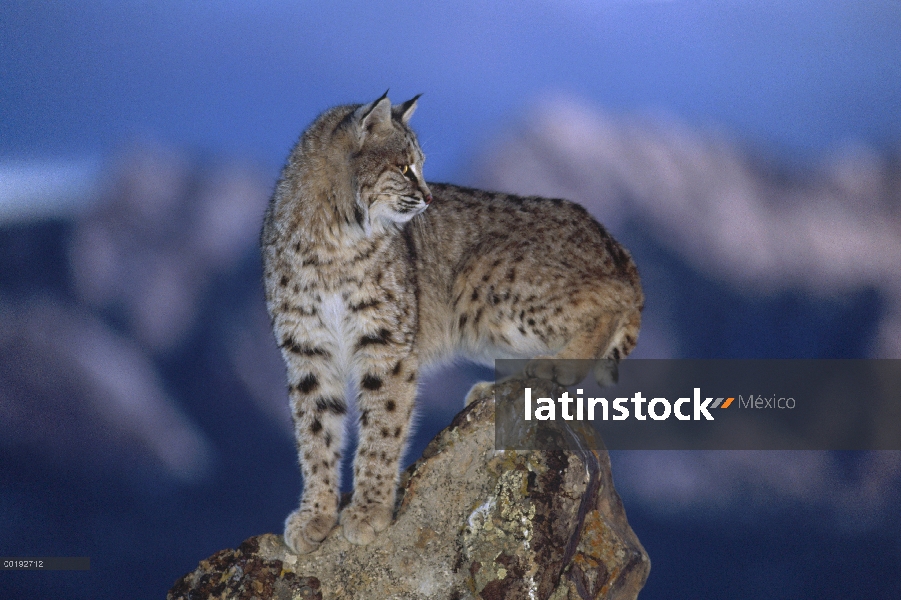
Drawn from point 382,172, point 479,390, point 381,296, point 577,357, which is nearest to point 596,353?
point 577,357

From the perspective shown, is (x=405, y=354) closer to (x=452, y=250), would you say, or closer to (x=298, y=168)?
(x=452, y=250)

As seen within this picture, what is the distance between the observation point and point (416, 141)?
16.7 feet

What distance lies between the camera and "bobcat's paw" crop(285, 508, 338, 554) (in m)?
4.76

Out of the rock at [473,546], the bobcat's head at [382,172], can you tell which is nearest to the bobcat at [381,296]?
the bobcat's head at [382,172]

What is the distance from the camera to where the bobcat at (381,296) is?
487 centimetres

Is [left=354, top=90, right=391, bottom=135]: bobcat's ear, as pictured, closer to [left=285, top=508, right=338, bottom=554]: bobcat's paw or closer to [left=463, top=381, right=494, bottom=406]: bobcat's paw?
[left=463, top=381, right=494, bottom=406]: bobcat's paw

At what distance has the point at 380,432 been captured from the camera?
4.88 meters

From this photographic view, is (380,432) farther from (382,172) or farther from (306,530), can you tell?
(382,172)

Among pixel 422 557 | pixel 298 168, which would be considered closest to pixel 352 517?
pixel 422 557

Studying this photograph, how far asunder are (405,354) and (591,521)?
138 centimetres

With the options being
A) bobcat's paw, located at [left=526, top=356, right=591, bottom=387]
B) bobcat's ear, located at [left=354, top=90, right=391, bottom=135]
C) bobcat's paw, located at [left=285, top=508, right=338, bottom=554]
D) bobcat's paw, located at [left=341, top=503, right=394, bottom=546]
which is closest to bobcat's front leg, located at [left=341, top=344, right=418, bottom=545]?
bobcat's paw, located at [left=341, top=503, right=394, bottom=546]

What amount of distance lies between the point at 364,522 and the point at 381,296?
1226mm

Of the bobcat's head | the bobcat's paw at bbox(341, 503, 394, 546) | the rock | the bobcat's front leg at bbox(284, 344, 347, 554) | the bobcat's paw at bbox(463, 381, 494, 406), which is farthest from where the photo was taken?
the bobcat's paw at bbox(463, 381, 494, 406)

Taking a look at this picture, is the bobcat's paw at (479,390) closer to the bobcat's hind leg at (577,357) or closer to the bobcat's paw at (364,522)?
the bobcat's hind leg at (577,357)
